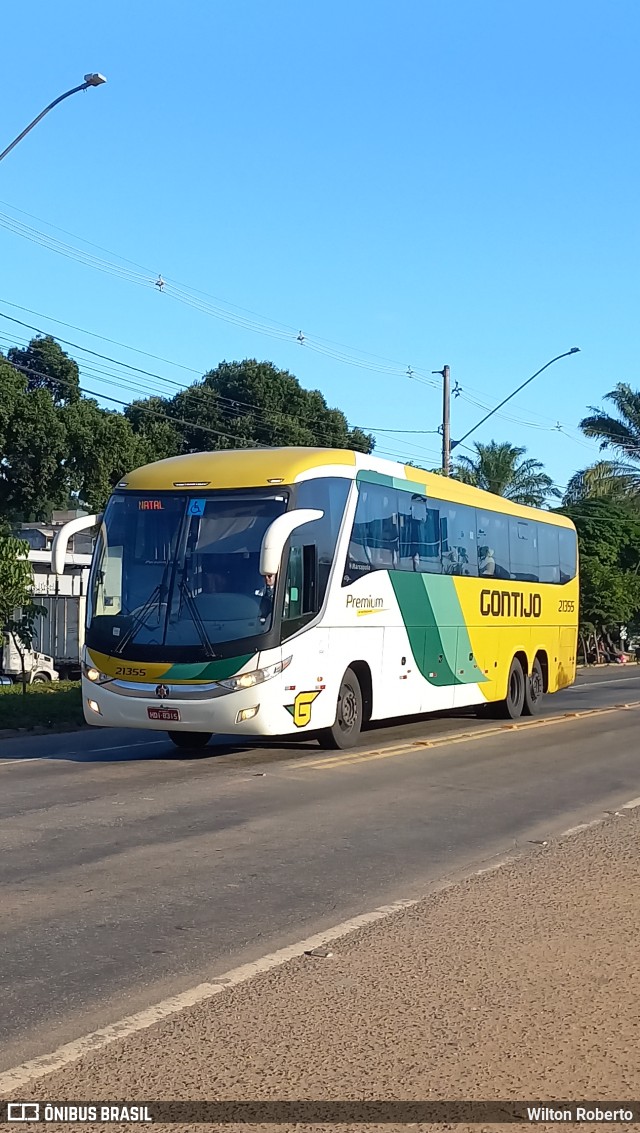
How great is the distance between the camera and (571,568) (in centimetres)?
2564

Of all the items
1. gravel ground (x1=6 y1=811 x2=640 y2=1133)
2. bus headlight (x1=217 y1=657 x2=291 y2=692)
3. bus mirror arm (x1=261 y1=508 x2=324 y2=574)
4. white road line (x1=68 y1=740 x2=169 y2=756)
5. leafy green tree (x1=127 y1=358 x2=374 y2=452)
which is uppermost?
leafy green tree (x1=127 y1=358 x2=374 y2=452)

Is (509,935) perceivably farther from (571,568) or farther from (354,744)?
(571,568)

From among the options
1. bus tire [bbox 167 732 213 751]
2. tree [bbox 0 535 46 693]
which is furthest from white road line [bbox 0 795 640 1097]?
tree [bbox 0 535 46 693]

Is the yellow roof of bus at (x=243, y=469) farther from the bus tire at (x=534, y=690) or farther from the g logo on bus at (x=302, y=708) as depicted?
the bus tire at (x=534, y=690)

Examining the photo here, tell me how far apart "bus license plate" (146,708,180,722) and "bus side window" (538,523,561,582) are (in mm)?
11333

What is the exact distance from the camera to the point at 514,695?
22078 millimetres

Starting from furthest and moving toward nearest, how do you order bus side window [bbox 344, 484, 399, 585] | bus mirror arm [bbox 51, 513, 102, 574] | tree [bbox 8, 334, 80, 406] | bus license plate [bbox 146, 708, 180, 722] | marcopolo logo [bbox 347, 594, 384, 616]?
tree [bbox 8, 334, 80, 406]
bus side window [bbox 344, 484, 399, 585]
marcopolo logo [bbox 347, 594, 384, 616]
bus mirror arm [bbox 51, 513, 102, 574]
bus license plate [bbox 146, 708, 180, 722]

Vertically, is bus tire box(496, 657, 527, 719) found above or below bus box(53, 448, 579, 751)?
below

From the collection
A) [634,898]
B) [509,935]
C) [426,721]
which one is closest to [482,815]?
[634,898]

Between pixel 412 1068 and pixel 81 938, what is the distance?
8.11 ft

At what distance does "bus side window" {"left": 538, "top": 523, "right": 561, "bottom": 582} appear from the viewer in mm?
23688

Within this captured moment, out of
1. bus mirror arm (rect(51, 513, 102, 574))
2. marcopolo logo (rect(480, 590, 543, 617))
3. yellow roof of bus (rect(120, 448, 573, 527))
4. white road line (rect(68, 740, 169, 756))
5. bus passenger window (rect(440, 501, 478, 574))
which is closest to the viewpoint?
yellow roof of bus (rect(120, 448, 573, 527))

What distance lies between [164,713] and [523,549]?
1049 centimetres

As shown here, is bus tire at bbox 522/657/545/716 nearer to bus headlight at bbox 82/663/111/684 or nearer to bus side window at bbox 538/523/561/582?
bus side window at bbox 538/523/561/582
